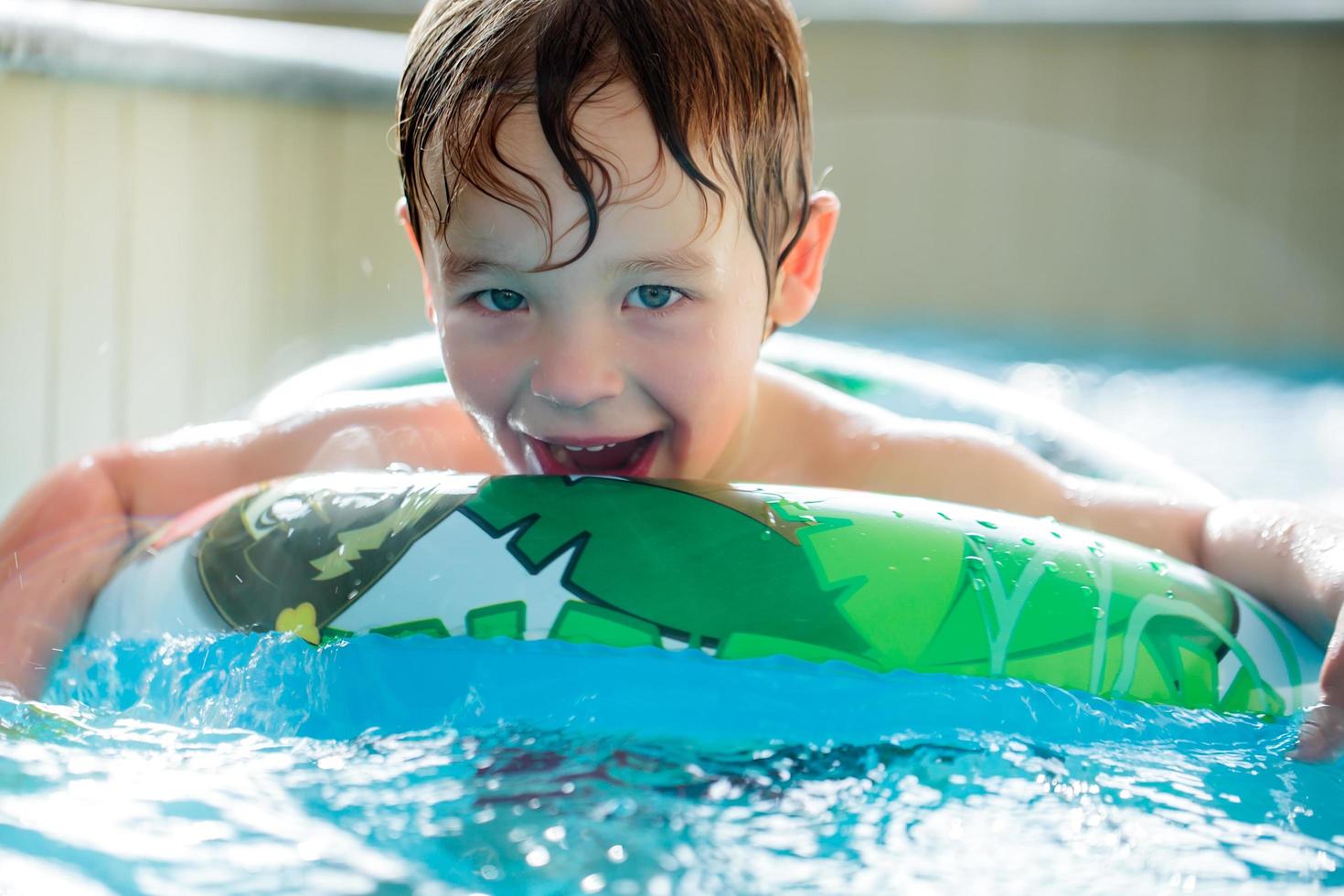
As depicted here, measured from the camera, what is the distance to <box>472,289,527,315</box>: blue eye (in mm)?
1058

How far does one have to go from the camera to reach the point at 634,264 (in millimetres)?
1036

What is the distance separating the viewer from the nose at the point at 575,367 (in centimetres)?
103

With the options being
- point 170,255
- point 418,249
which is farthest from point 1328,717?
point 170,255

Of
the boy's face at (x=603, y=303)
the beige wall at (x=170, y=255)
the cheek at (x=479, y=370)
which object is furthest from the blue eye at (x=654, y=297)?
the beige wall at (x=170, y=255)

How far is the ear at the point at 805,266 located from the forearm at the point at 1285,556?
1.36 ft

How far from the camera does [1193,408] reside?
4027mm

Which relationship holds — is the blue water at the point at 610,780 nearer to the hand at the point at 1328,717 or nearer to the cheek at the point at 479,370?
the hand at the point at 1328,717

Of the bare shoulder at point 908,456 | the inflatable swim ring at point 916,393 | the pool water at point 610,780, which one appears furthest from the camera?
the inflatable swim ring at point 916,393

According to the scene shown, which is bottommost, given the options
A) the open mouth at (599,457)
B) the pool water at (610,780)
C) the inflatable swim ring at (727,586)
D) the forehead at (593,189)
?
the pool water at (610,780)

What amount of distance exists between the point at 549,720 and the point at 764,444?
2.06 feet

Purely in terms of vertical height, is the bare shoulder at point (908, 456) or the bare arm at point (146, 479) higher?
the bare shoulder at point (908, 456)

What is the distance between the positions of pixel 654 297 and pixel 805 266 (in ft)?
0.88

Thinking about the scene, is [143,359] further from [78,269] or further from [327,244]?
[327,244]

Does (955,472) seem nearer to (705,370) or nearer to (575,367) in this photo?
(705,370)
